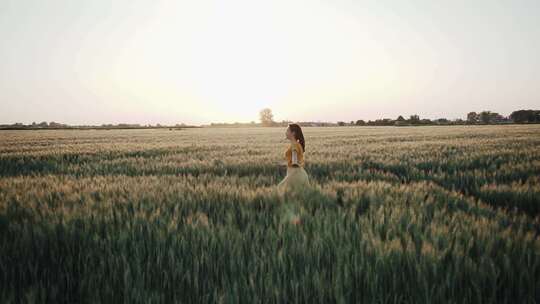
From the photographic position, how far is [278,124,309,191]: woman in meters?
4.48

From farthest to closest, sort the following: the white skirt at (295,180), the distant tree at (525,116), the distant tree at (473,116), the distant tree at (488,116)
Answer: the distant tree at (473,116), the distant tree at (488,116), the distant tree at (525,116), the white skirt at (295,180)

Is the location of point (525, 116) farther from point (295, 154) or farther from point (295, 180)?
point (295, 180)

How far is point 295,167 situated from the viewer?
4.63 m

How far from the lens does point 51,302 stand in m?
1.61

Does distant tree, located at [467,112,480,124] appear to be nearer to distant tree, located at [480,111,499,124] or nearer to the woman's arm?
distant tree, located at [480,111,499,124]

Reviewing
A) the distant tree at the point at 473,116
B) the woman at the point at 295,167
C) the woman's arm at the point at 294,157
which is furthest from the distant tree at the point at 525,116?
the woman's arm at the point at 294,157

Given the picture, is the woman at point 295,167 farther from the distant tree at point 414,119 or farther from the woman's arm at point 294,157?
the distant tree at point 414,119

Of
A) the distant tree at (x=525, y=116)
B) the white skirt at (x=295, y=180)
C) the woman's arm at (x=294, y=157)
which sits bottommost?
the white skirt at (x=295, y=180)

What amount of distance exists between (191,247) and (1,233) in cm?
182

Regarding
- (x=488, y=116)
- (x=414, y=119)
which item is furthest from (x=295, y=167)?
(x=488, y=116)

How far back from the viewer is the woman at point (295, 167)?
14.7 ft

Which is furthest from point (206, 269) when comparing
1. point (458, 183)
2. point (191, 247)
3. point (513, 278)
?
point (458, 183)

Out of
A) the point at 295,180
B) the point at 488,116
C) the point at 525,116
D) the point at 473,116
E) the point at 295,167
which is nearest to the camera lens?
the point at 295,180

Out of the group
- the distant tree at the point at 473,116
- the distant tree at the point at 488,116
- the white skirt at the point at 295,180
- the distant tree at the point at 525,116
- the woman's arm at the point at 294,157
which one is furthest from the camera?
the distant tree at the point at 473,116
